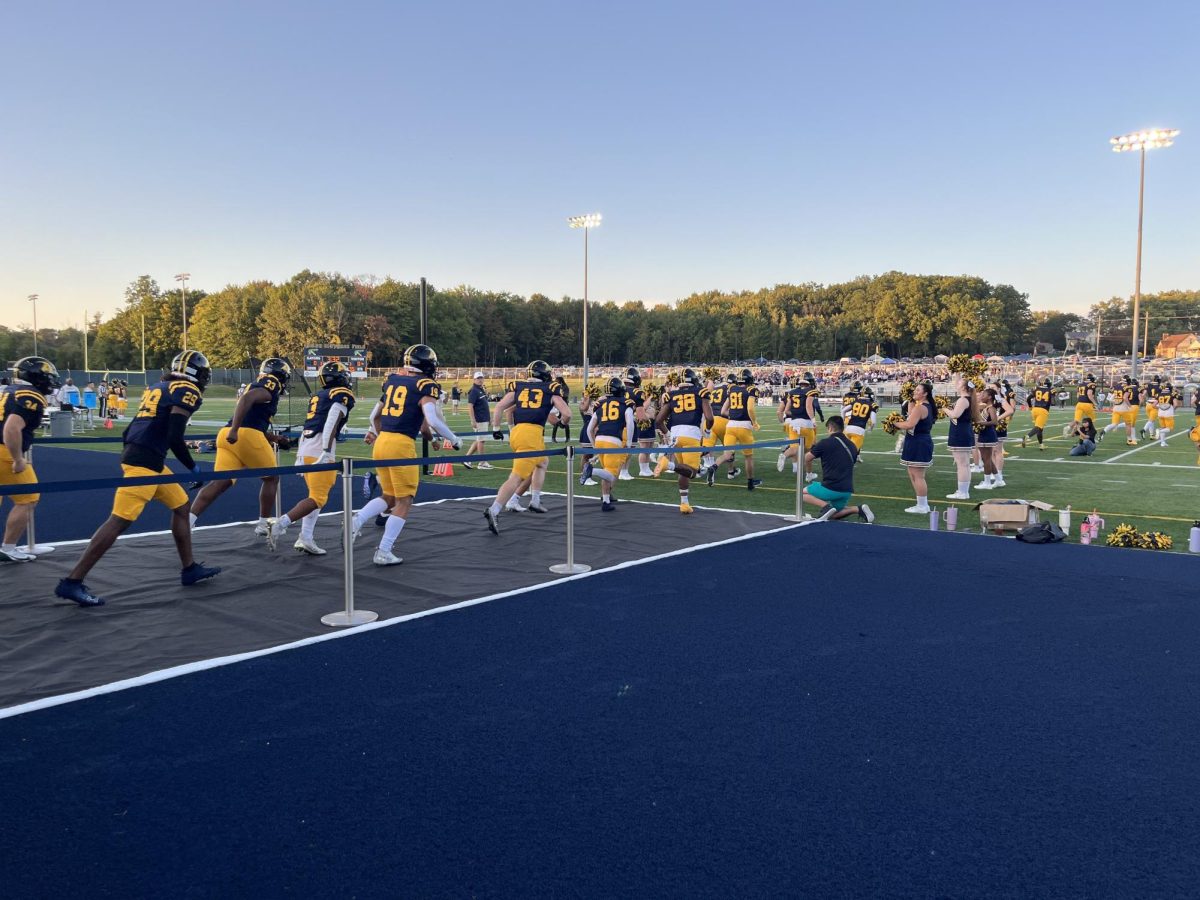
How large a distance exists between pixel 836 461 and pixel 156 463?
8011 millimetres

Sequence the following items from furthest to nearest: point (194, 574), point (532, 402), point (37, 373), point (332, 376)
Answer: point (532, 402)
point (332, 376)
point (37, 373)
point (194, 574)

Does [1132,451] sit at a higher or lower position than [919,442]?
lower

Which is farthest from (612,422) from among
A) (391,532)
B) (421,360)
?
(391,532)

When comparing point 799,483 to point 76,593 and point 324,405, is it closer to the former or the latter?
point 324,405

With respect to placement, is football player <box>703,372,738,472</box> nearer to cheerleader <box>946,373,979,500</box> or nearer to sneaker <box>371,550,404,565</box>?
cheerleader <box>946,373,979,500</box>

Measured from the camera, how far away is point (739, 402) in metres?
15.2

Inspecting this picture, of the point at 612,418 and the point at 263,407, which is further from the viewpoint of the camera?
the point at 612,418

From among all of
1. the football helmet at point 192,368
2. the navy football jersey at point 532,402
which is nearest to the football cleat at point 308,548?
the football helmet at point 192,368

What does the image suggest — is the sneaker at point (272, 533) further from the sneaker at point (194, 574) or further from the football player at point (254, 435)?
the sneaker at point (194, 574)

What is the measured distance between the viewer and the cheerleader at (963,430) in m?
14.1

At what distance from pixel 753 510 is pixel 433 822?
9.71m

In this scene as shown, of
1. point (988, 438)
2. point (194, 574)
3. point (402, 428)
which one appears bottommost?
point (194, 574)

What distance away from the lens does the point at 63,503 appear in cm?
1288

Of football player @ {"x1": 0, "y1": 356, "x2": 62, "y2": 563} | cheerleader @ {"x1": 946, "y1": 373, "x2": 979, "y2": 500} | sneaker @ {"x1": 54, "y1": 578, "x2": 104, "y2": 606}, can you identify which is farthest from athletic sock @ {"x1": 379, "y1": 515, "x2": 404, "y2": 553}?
cheerleader @ {"x1": 946, "y1": 373, "x2": 979, "y2": 500}
